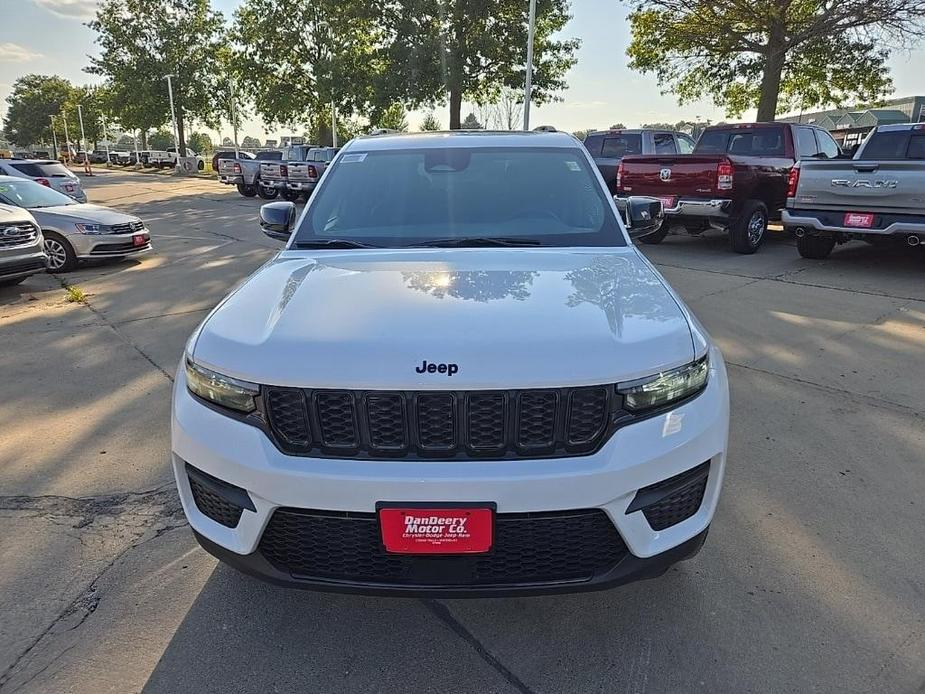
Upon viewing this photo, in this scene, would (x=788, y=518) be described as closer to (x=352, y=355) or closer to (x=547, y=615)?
(x=547, y=615)

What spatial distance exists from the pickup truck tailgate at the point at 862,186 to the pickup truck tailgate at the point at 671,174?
128 centimetres

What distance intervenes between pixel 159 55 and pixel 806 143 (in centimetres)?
5287

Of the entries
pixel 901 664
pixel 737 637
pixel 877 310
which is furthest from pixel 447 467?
pixel 877 310

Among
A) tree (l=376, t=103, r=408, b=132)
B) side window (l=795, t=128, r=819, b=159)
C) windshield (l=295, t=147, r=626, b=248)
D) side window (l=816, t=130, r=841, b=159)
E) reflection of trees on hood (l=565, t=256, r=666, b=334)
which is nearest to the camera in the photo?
reflection of trees on hood (l=565, t=256, r=666, b=334)

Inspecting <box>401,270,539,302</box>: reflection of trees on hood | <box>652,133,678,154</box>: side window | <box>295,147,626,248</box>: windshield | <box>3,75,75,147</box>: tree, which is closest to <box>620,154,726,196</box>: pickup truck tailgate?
<box>652,133,678,154</box>: side window

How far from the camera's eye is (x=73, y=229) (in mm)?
9531

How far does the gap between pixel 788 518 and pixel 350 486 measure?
2.21 meters

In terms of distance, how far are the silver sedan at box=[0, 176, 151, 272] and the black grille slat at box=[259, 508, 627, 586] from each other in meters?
9.27

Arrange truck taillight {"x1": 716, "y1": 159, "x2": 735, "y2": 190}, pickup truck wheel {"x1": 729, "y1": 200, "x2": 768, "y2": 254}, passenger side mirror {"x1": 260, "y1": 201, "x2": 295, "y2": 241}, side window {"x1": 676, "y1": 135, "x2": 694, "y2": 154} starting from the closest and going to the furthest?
passenger side mirror {"x1": 260, "y1": 201, "x2": 295, "y2": 241} → truck taillight {"x1": 716, "y1": 159, "x2": 735, "y2": 190} → pickup truck wheel {"x1": 729, "y1": 200, "x2": 768, "y2": 254} → side window {"x1": 676, "y1": 135, "x2": 694, "y2": 154}

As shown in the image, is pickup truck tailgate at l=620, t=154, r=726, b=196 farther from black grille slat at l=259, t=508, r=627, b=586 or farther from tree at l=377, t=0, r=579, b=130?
tree at l=377, t=0, r=579, b=130

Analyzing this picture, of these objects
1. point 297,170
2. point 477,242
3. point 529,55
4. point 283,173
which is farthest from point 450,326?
point 529,55

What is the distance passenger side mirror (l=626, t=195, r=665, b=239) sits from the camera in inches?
151

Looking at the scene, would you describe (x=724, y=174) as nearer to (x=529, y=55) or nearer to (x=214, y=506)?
(x=214, y=506)

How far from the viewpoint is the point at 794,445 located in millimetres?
3740
